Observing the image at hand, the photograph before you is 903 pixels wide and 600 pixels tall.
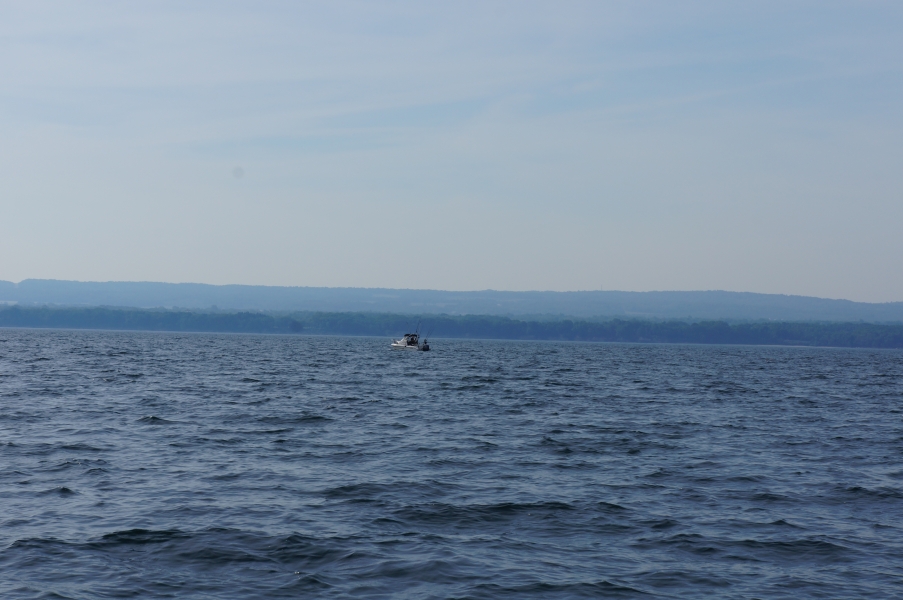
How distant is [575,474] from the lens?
84.1ft

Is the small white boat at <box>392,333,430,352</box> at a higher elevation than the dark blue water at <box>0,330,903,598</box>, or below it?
below

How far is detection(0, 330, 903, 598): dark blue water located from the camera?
1567 cm

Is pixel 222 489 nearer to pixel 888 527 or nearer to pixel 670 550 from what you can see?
pixel 670 550

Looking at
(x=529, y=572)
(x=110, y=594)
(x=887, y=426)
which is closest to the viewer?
(x=110, y=594)

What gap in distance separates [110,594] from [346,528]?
5.45 meters

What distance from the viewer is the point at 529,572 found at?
52.7 feet

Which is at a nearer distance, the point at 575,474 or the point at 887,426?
the point at 575,474

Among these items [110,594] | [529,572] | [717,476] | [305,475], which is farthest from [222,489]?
[717,476]

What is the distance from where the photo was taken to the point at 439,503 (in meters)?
21.3

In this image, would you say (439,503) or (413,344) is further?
(413,344)

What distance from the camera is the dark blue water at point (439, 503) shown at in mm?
15672

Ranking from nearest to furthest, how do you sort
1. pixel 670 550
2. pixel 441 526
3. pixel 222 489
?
pixel 670 550 → pixel 441 526 → pixel 222 489

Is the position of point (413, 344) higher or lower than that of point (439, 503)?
lower

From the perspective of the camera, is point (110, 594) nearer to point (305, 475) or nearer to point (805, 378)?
point (305, 475)
